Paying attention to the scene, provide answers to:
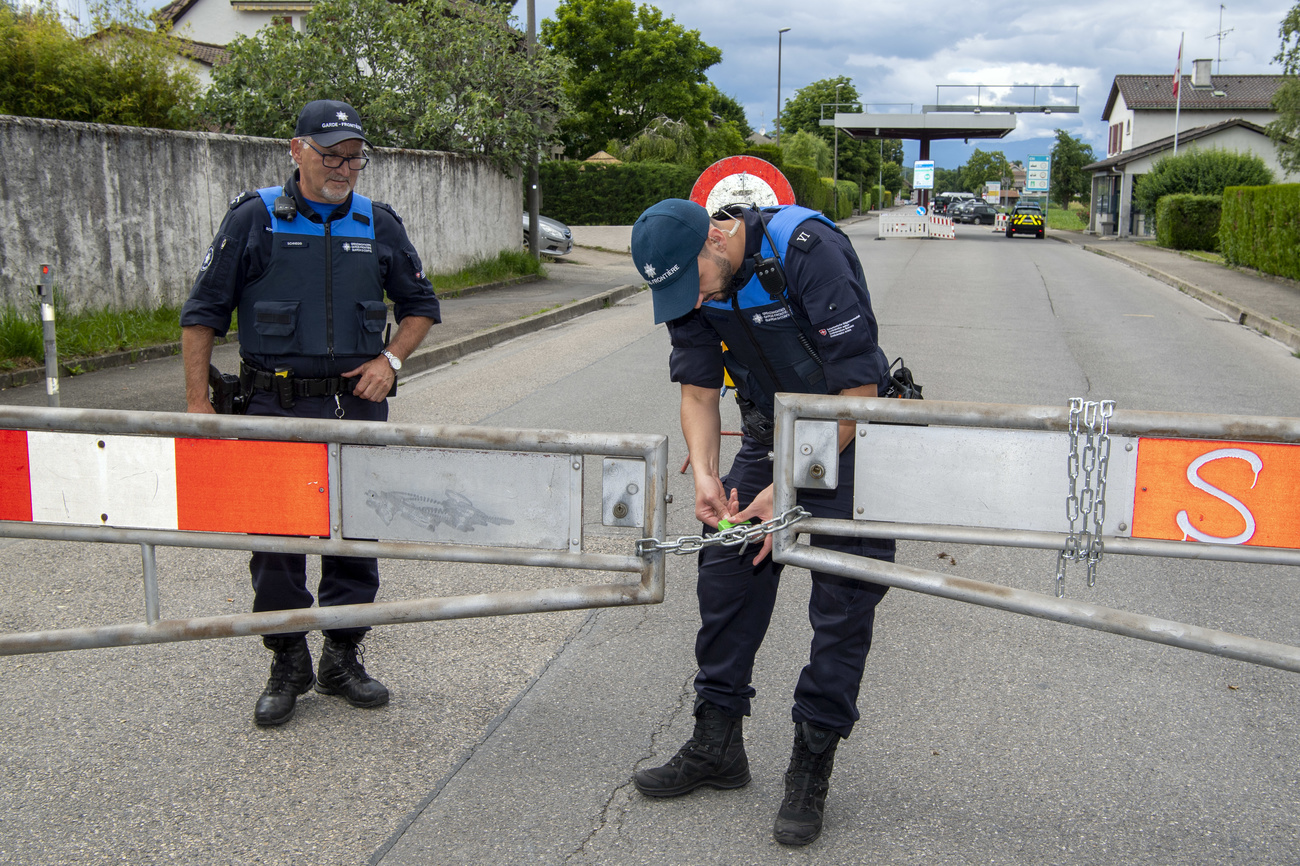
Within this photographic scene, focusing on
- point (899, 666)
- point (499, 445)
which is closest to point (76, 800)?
point (499, 445)

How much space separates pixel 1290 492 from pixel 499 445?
1805mm

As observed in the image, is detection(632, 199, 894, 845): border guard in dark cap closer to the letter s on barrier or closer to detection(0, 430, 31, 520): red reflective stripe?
the letter s on barrier

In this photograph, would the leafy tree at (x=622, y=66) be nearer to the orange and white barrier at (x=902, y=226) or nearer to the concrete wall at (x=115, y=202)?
the orange and white barrier at (x=902, y=226)

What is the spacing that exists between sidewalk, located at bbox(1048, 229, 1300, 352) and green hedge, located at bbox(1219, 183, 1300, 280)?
316mm

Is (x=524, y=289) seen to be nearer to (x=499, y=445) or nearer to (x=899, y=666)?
(x=899, y=666)

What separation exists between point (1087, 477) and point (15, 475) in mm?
2721

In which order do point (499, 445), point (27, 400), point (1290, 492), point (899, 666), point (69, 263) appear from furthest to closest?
point (69, 263) < point (27, 400) < point (899, 666) < point (499, 445) < point (1290, 492)

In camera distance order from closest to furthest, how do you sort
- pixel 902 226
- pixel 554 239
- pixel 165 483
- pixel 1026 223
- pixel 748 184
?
1. pixel 165 483
2. pixel 748 184
3. pixel 554 239
4. pixel 902 226
5. pixel 1026 223

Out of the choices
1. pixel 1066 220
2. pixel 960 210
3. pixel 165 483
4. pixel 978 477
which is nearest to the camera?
pixel 978 477

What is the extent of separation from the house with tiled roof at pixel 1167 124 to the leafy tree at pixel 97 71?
139 ft

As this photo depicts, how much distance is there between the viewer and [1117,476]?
8.24 feet

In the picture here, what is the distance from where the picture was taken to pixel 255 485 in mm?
2836

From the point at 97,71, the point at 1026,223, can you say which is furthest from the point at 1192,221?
the point at 97,71

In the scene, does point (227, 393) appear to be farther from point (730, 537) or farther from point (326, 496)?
point (730, 537)
